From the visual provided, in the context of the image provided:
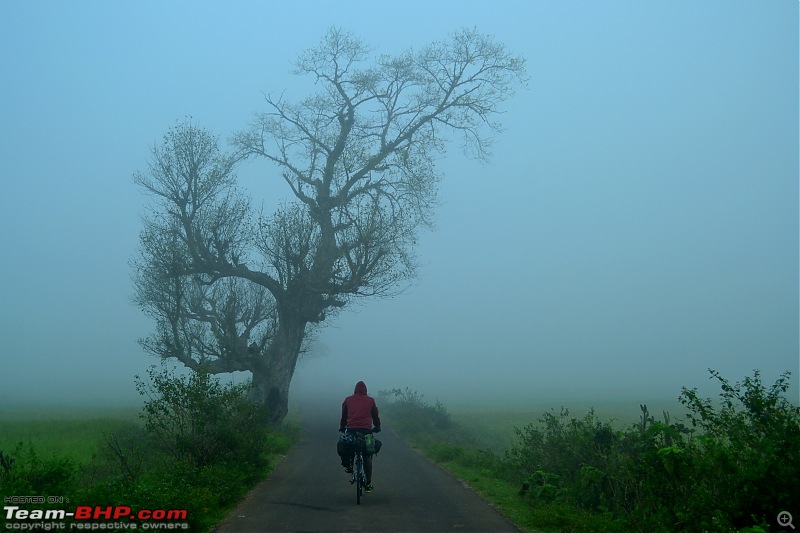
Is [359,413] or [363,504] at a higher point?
[359,413]

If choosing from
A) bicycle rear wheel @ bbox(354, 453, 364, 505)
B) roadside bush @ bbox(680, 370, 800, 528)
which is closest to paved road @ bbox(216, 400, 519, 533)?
bicycle rear wheel @ bbox(354, 453, 364, 505)

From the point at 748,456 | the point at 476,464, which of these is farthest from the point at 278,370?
the point at 748,456

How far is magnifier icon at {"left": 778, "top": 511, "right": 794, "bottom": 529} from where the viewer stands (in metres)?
7.12

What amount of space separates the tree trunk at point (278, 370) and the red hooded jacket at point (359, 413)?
48.4 feet

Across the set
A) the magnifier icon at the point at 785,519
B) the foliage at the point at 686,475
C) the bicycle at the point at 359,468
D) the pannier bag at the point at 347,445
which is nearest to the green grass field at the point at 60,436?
the pannier bag at the point at 347,445

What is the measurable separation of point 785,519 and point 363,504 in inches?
270

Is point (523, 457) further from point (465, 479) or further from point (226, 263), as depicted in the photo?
point (226, 263)

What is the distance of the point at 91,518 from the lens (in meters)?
8.39

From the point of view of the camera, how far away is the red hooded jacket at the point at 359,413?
12.8 m

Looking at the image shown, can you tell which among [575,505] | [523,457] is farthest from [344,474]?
[575,505]

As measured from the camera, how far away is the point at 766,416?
905 cm

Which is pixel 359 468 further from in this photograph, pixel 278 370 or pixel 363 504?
pixel 278 370

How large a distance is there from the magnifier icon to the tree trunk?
21.9m

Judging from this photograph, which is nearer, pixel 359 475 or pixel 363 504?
pixel 363 504
